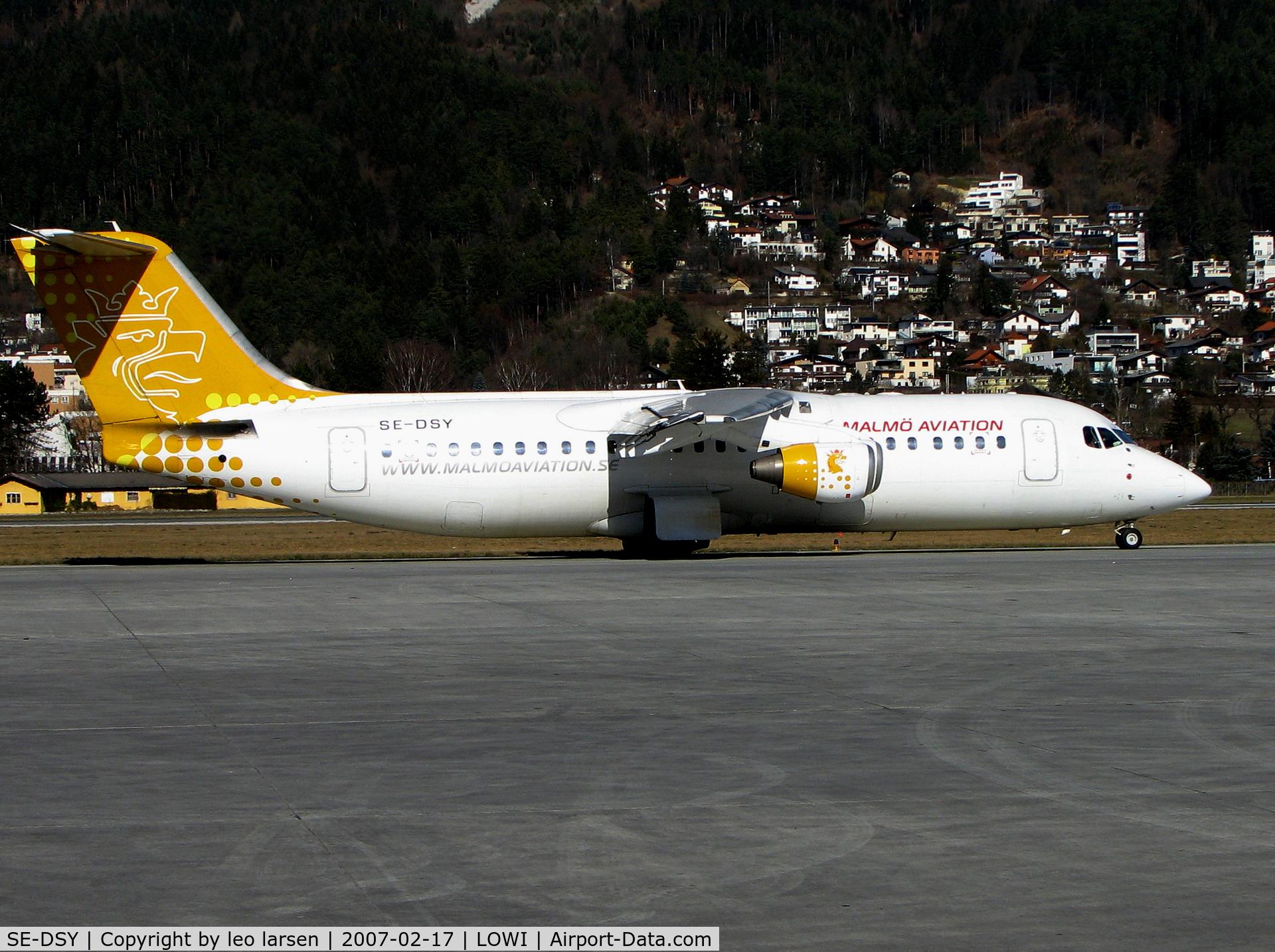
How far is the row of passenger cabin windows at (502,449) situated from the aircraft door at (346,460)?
1394 mm

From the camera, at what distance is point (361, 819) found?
9773mm

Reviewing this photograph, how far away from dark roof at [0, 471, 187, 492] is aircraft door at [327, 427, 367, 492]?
255 ft

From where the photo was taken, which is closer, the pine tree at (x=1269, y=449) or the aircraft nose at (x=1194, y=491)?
the aircraft nose at (x=1194, y=491)

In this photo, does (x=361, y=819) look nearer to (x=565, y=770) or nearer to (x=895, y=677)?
(x=565, y=770)

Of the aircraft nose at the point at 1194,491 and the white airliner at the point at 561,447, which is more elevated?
the white airliner at the point at 561,447

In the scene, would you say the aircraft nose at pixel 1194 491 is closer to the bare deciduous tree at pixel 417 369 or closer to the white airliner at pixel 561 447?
the white airliner at pixel 561 447

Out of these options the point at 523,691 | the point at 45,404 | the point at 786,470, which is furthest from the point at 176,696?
the point at 45,404

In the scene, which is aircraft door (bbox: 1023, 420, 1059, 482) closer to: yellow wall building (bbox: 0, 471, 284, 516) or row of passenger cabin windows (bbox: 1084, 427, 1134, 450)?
row of passenger cabin windows (bbox: 1084, 427, 1134, 450)

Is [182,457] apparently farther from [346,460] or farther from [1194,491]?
[1194,491]

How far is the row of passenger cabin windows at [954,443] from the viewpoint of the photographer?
3275cm

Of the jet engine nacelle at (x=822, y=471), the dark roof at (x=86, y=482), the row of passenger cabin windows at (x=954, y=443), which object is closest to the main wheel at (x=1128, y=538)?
the row of passenger cabin windows at (x=954, y=443)
